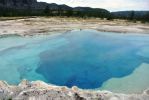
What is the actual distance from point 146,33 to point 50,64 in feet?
41.4

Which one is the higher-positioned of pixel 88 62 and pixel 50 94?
pixel 50 94

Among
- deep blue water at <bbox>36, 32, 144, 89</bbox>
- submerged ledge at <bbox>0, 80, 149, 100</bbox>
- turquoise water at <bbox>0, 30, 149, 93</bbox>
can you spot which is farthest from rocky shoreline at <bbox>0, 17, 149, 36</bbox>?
submerged ledge at <bbox>0, 80, 149, 100</bbox>

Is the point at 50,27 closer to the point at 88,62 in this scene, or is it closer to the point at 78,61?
the point at 78,61

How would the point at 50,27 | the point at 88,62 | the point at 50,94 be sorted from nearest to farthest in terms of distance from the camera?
the point at 50,94 → the point at 88,62 → the point at 50,27

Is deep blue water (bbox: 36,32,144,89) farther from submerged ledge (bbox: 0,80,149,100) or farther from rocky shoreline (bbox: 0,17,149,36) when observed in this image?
rocky shoreline (bbox: 0,17,149,36)

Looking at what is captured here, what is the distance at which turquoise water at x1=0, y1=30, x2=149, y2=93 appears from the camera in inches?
368

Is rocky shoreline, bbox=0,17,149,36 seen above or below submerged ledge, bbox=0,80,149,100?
below

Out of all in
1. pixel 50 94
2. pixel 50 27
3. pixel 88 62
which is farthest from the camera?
pixel 50 27

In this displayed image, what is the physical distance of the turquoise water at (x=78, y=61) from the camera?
9359 mm

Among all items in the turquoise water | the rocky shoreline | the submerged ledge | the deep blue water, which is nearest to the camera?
the submerged ledge

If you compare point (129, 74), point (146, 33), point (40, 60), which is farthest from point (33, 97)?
point (146, 33)

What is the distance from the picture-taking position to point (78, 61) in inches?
483

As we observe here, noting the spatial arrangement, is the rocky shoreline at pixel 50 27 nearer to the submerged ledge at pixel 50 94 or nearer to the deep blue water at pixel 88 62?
the deep blue water at pixel 88 62

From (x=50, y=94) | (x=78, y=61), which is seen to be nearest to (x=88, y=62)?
(x=78, y=61)
